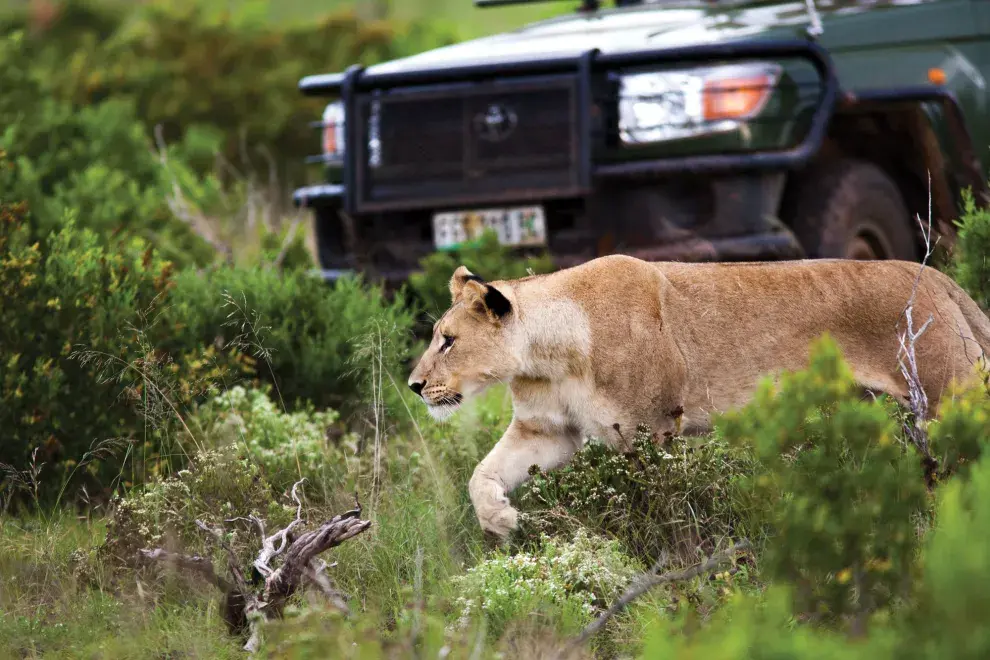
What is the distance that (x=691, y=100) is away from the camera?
601cm

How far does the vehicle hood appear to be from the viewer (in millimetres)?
6211

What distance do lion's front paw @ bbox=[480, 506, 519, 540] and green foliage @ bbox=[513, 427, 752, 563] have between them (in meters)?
0.04

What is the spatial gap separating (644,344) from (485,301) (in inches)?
19.0

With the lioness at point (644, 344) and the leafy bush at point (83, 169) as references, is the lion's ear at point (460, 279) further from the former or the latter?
the leafy bush at point (83, 169)

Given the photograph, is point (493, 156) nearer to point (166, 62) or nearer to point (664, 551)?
point (664, 551)

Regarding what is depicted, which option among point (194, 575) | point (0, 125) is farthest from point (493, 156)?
point (0, 125)

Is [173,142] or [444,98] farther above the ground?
[444,98]

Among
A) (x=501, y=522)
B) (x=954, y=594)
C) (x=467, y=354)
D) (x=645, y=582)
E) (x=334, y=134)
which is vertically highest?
(x=954, y=594)

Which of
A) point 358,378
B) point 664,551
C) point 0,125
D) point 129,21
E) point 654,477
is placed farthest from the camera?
point 129,21

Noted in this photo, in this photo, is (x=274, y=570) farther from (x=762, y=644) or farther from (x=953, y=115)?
(x=953, y=115)

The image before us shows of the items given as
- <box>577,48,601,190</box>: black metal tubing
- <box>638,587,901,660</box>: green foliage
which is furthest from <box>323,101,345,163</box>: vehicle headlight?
<box>638,587,901,660</box>: green foliage

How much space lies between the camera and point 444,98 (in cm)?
659

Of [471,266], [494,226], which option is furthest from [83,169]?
[471,266]

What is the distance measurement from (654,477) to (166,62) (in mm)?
12360
